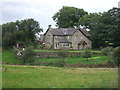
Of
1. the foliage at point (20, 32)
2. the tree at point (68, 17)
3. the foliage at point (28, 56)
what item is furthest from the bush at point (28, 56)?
the tree at point (68, 17)

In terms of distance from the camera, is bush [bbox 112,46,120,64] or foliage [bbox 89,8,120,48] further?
foliage [bbox 89,8,120,48]

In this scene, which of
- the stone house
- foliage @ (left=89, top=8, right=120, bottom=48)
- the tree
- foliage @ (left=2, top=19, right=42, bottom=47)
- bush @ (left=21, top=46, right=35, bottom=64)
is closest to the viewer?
bush @ (left=21, top=46, right=35, bottom=64)

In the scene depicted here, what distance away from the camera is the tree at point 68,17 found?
90.9 meters

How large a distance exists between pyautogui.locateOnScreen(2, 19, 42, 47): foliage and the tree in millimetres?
21820

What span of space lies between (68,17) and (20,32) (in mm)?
29835

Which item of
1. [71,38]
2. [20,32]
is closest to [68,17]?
[71,38]

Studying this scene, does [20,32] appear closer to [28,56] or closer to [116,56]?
[28,56]

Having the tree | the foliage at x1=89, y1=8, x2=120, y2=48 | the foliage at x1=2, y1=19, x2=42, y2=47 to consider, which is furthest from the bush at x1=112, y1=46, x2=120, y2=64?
the tree

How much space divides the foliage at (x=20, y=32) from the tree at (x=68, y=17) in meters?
21.8

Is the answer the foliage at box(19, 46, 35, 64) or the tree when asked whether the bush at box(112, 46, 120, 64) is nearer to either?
the foliage at box(19, 46, 35, 64)

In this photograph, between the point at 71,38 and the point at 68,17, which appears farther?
the point at 68,17

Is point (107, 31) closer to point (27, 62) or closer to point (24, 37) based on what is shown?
point (24, 37)

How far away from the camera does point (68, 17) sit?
92.1 m

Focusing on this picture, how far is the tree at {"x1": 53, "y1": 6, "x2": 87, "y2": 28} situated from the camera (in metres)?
90.9
